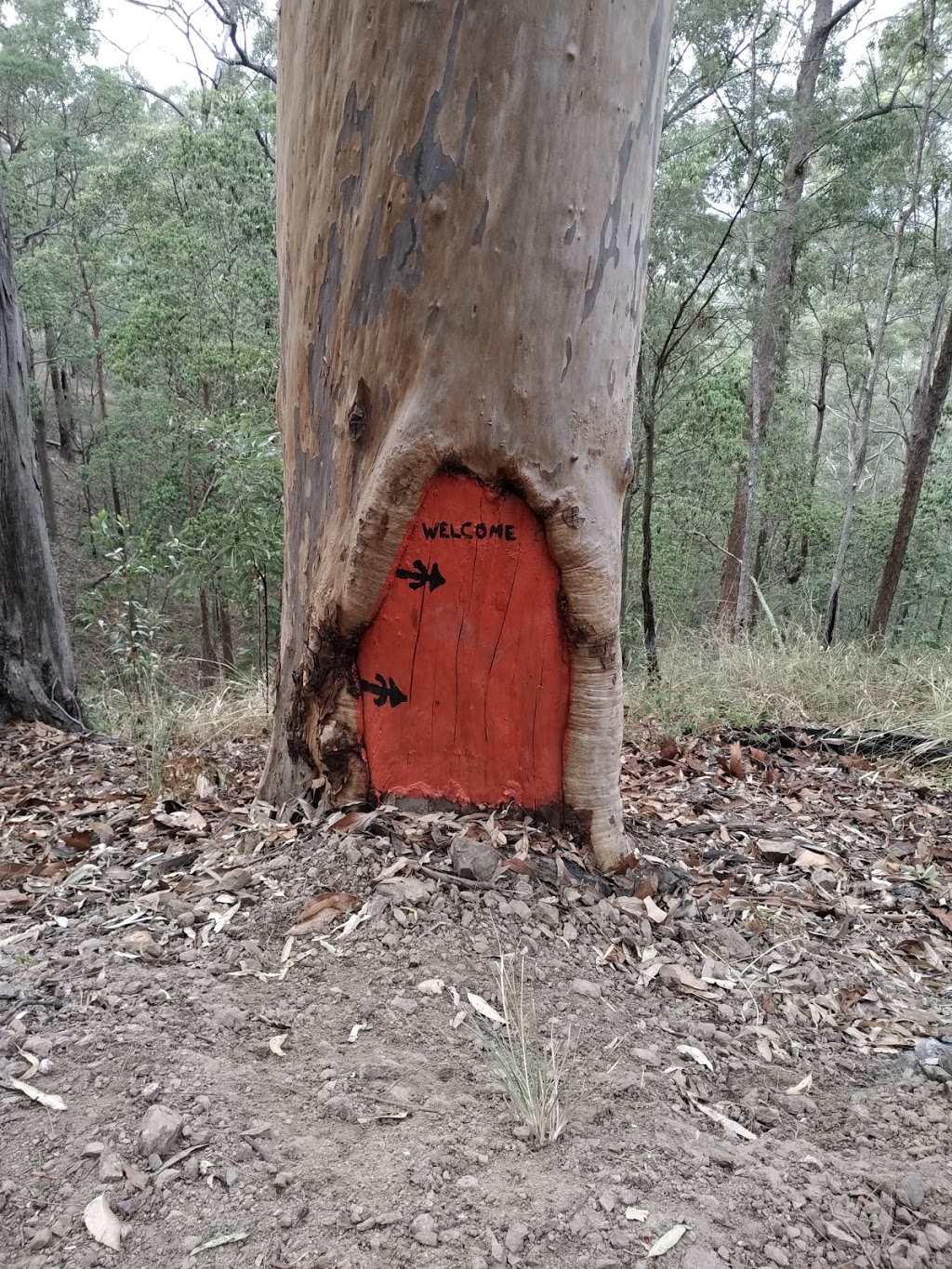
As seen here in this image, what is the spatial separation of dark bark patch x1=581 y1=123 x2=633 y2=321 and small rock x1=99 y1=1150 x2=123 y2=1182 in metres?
1.96

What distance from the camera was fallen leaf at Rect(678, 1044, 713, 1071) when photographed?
5.67ft

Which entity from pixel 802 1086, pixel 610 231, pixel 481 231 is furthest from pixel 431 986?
pixel 610 231

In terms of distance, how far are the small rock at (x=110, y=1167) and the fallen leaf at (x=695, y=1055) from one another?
1094 millimetres

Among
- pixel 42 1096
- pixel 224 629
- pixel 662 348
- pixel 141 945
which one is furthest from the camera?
pixel 224 629

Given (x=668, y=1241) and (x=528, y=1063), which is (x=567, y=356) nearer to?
(x=528, y=1063)

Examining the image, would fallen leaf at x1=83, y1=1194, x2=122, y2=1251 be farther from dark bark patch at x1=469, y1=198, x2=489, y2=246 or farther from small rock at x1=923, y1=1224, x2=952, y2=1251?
dark bark patch at x1=469, y1=198, x2=489, y2=246

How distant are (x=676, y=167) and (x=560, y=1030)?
10581mm

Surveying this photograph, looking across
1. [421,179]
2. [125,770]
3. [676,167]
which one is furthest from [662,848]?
[676,167]

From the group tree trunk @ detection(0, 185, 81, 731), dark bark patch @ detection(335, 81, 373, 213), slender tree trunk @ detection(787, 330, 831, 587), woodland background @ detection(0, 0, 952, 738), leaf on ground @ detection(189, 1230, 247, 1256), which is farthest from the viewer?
slender tree trunk @ detection(787, 330, 831, 587)

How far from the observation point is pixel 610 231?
6.84ft

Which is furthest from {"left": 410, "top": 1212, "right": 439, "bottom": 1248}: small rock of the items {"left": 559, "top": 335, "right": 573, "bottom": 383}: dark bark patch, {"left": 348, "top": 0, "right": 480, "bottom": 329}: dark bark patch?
{"left": 348, "top": 0, "right": 480, "bottom": 329}: dark bark patch

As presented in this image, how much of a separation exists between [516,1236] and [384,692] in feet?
4.55

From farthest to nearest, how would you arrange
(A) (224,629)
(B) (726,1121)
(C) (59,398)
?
(C) (59,398) < (A) (224,629) < (B) (726,1121)

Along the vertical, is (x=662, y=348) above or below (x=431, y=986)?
above
